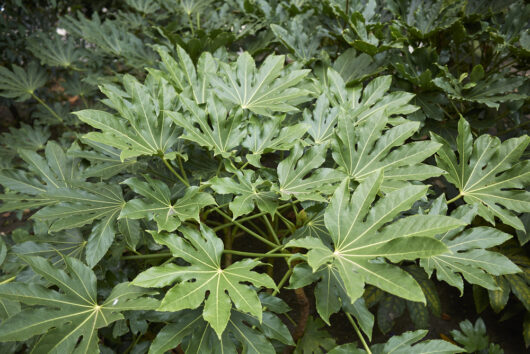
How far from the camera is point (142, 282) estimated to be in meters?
0.99

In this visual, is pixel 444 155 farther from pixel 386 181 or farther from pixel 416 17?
pixel 416 17

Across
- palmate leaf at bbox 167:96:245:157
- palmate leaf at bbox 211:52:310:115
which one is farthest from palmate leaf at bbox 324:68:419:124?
palmate leaf at bbox 167:96:245:157

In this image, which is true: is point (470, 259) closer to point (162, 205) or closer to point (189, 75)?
point (162, 205)

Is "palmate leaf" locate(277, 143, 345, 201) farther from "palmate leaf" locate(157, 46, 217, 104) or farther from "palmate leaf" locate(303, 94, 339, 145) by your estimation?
"palmate leaf" locate(157, 46, 217, 104)

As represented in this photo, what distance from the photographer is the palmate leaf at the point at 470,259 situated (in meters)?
1.19

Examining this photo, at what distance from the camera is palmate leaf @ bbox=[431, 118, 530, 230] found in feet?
4.38

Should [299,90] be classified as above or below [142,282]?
above

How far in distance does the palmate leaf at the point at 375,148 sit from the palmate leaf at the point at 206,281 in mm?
471

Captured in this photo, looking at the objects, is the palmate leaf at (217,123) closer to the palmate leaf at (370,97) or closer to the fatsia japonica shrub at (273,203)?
the fatsia japonica shrub at (273,203)

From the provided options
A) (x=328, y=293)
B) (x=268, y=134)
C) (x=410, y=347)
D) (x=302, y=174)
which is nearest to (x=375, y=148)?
(x=302, y=174)

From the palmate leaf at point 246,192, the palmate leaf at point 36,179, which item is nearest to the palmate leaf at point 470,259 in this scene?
the palmate leaf at point 246,192

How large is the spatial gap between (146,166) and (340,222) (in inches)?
35.3

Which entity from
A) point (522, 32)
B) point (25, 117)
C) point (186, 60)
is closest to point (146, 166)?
point (186, 60)

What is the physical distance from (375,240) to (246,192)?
0.43 m
